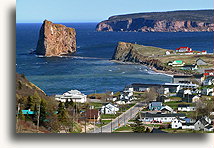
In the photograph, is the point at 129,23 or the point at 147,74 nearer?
the point at 147,74

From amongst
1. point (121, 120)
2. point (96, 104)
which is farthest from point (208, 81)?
point (121, 120)

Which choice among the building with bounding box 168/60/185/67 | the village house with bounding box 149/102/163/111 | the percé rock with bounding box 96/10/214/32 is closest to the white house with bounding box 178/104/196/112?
the village house with bounding box 149/102/163/111

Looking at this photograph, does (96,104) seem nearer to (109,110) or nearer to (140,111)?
(140,111)

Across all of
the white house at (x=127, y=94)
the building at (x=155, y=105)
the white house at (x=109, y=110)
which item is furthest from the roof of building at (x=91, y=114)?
the white house at (x=127, y=94)

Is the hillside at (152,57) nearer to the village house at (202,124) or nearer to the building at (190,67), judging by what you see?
the building at (190,67)

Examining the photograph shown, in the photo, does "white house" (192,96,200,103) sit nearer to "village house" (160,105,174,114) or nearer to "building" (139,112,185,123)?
"village house" (160,105,174,114)

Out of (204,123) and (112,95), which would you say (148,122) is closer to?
(204,123)

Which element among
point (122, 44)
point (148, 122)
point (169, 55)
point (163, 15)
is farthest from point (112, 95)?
point (163, 15)

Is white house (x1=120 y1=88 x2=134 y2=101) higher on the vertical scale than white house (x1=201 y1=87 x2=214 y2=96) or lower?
lower
